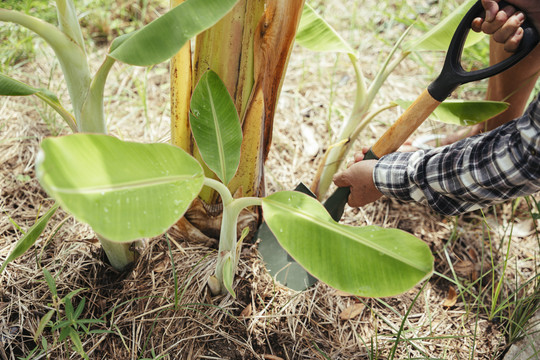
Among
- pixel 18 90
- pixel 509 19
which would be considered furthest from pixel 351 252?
pixel 18 90

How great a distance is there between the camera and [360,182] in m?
0.98

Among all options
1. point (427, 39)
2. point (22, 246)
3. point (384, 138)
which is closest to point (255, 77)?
point (384, 138)

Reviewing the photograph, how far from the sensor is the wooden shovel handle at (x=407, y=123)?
0.90 m

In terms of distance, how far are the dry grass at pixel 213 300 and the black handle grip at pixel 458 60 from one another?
20.0 inches

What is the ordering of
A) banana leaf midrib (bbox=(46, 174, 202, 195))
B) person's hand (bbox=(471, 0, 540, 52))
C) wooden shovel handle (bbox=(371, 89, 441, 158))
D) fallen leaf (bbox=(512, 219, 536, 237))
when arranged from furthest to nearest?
fallen leaf (bbox=(512, 219, 536, 237)) < wooden shovel handle (bbox=(371, 89, 441, 158)) < person's hand (bbox=(471, 0, 540, 52)) < banana leaf midrib (bbox=(46, 174, 202, 195))

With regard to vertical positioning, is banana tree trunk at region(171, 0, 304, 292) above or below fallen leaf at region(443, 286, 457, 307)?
above

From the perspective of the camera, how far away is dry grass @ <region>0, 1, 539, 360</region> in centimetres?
96

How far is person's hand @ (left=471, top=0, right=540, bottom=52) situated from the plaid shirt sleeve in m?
0.18

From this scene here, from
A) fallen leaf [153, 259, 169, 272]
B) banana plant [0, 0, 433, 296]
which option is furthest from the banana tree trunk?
fallen leaf [153, 259, 169, 272]

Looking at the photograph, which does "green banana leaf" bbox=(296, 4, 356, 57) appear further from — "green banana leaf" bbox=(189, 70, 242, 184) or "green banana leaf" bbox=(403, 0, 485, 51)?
"green banana leaf" bbox=(189, 70, 242, 184)

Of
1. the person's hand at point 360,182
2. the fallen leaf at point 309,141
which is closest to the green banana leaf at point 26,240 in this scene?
the person's hand at point 360,182

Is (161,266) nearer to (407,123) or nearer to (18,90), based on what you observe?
(18,90)

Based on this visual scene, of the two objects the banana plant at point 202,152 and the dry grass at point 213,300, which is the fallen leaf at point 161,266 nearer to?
the dry grass at point 213,300

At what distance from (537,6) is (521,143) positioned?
1.00 ft
